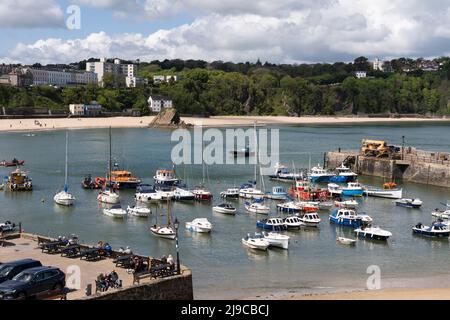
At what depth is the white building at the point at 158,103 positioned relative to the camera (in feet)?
640

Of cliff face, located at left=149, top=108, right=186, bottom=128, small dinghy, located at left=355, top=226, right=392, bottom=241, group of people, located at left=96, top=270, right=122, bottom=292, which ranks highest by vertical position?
cliff face, located at left=149, top=108, right=186, bottom=128

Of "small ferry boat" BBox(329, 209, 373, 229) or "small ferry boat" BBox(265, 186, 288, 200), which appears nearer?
"small ferry boat" BBox(329, 209, 373, 229)

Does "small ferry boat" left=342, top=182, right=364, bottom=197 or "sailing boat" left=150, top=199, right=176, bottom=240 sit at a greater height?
"small ferry boat" left=342, top=182, right=364, bottom=197

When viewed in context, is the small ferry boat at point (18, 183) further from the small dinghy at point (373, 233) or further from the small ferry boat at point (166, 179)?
the small dinghy at point (373, 233)

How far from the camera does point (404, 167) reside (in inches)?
2776

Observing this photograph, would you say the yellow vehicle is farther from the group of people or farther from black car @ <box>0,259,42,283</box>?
black car @ <box>0,259,42,283</box>

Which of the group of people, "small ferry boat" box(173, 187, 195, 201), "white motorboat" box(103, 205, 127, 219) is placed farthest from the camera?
"small ferry boat" box(173, 187, 195, 201)

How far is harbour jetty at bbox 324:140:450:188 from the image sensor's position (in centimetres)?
6644

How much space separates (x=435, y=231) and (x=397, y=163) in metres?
30.7

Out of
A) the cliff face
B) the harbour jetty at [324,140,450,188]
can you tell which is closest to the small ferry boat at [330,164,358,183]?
the harbour jetty at [324,140,450,188]

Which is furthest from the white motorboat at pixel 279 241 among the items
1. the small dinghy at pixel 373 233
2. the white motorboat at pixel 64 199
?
the white motorboat at pixel 64 199

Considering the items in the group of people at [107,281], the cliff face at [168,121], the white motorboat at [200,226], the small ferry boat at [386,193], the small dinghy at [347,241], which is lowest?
the small dinghy at [347,241]
